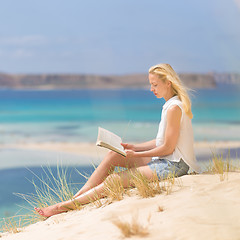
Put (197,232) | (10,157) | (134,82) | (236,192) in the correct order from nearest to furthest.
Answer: (197,232), (236,192), (10,157), (134,82)

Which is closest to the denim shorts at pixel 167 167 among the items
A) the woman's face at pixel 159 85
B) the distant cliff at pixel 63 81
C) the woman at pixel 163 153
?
the woman at pixel 163 153

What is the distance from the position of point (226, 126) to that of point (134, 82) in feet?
103

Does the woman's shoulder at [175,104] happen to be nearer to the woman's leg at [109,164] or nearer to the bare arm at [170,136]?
Answer: the bare arm at [170,136]

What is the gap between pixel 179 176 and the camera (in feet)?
10.1

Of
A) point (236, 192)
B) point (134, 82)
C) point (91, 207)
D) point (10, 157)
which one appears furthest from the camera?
point (134, 82)

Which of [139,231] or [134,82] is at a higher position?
[134,82]

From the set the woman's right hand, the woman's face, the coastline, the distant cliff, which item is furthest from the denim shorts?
the distant cliff

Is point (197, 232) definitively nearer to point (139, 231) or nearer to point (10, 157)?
point (139, 231)

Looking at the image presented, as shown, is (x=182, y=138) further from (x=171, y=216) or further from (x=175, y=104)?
(x=171, y=216)

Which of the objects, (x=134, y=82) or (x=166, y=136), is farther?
(x=134, y=82)

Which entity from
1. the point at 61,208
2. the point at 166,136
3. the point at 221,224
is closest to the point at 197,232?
the point at 221,224

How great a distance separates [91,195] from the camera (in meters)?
3.01

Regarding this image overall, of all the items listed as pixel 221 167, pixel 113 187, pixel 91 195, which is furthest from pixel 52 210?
pixel 221 167

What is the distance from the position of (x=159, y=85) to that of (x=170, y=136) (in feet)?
1.32
